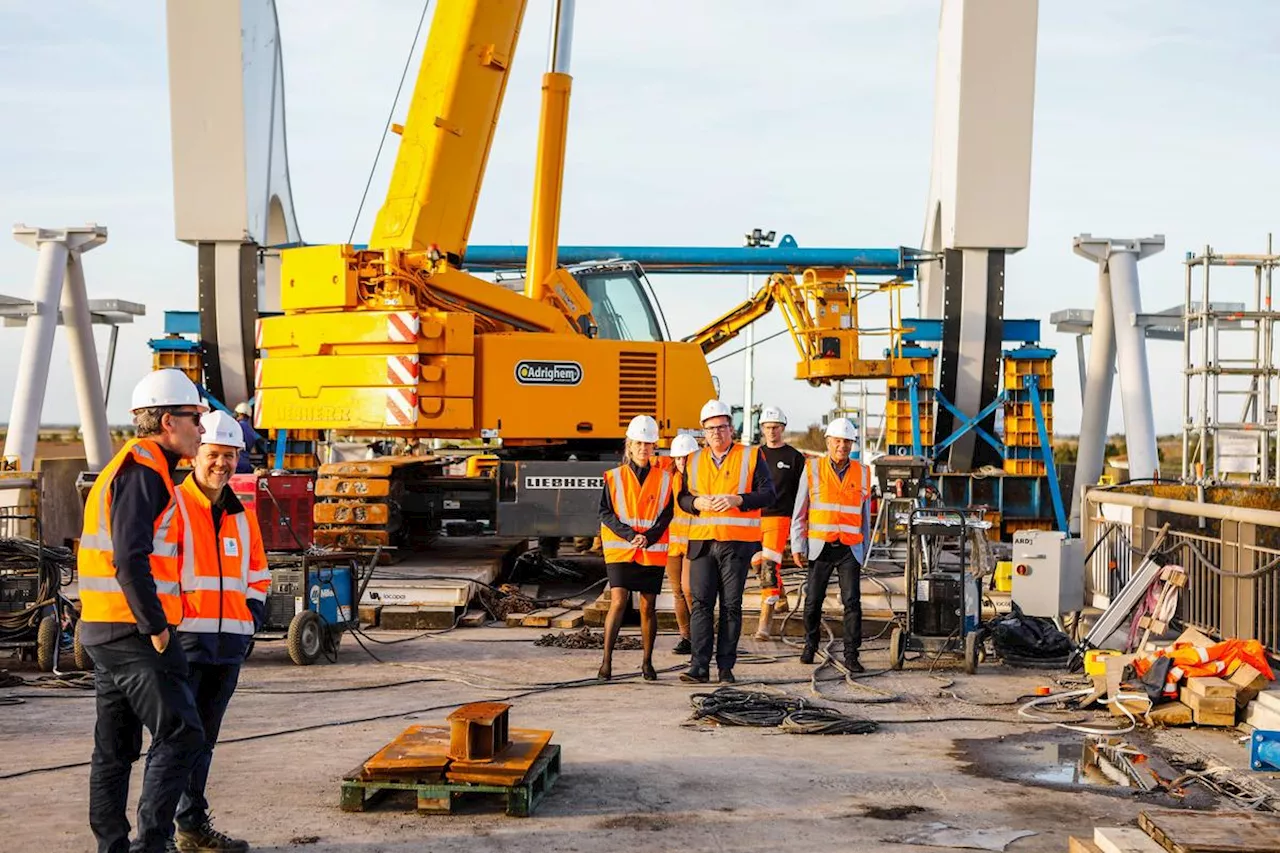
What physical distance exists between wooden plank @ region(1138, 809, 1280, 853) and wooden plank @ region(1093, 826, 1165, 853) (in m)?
0.04

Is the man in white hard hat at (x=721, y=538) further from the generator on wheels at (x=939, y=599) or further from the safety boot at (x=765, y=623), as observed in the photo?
the safety boot at (x=765, y=623)

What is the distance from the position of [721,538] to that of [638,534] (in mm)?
623

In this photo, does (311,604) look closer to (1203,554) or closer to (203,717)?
(203,717)

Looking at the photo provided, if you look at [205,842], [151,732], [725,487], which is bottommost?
[205,842]

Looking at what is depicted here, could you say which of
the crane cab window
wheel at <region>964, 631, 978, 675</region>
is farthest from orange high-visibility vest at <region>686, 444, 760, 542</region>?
the crane cab window

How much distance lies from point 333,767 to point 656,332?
10750 millimetres

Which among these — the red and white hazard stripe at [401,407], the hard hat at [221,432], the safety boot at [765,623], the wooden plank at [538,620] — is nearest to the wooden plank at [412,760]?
the hard hat at [221,432]

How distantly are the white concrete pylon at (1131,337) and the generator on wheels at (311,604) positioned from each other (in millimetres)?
13309

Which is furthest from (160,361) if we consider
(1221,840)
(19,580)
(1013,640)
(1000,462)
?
(1221,840)

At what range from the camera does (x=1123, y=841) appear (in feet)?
18.6

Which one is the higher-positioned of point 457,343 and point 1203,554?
point 457,343

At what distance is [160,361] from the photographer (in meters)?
21.9

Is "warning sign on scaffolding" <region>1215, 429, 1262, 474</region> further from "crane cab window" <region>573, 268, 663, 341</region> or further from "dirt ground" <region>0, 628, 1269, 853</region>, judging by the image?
"crane cab window" <region>573, 268, 663, 341</region>

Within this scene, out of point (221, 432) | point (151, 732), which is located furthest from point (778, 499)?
point (151, 732)
